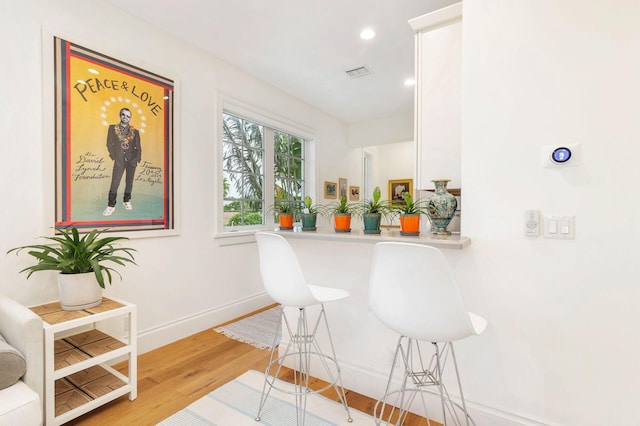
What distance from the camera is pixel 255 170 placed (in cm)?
376

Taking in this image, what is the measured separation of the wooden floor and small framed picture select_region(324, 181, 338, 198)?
2.66 m

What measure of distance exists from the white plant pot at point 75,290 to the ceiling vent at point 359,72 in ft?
9.94

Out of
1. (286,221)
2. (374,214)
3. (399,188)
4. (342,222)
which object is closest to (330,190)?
(399,188)

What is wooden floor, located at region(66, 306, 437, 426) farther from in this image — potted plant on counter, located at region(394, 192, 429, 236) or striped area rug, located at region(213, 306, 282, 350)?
potted plant on counter, located at region(394, 192, 429, 236)

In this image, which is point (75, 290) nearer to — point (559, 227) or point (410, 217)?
point (410, 217)

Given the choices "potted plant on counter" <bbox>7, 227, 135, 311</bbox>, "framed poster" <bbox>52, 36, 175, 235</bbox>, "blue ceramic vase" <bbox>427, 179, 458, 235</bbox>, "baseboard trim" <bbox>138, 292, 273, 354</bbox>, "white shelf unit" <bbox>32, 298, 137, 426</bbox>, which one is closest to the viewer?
"white shelf unit" <bbox>32, 298, 137, 426</bbox>

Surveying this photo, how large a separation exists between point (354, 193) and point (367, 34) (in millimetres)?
3152

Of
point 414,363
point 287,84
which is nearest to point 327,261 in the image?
point 414,363

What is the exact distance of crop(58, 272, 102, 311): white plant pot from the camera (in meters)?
1.78

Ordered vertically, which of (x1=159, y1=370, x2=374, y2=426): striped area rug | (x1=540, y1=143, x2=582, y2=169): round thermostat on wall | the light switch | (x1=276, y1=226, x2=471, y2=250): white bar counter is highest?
(x1=540, y1=143, x2=582, y2=169): round thermostat on wall

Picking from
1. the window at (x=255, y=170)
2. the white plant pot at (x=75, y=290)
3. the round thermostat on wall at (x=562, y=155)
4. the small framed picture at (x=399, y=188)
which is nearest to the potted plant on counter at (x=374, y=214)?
the round thermostat on wall at (x=562, y=155)

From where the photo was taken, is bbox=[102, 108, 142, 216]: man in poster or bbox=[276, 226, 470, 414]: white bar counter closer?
bbox=[276, 226, 470, 414]: white bar counter

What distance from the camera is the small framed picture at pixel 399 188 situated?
6562mm

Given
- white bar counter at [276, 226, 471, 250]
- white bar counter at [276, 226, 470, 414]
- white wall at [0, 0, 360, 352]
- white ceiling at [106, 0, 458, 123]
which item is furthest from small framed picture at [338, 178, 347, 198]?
white bar counter at [276, 226, 471, 250]
